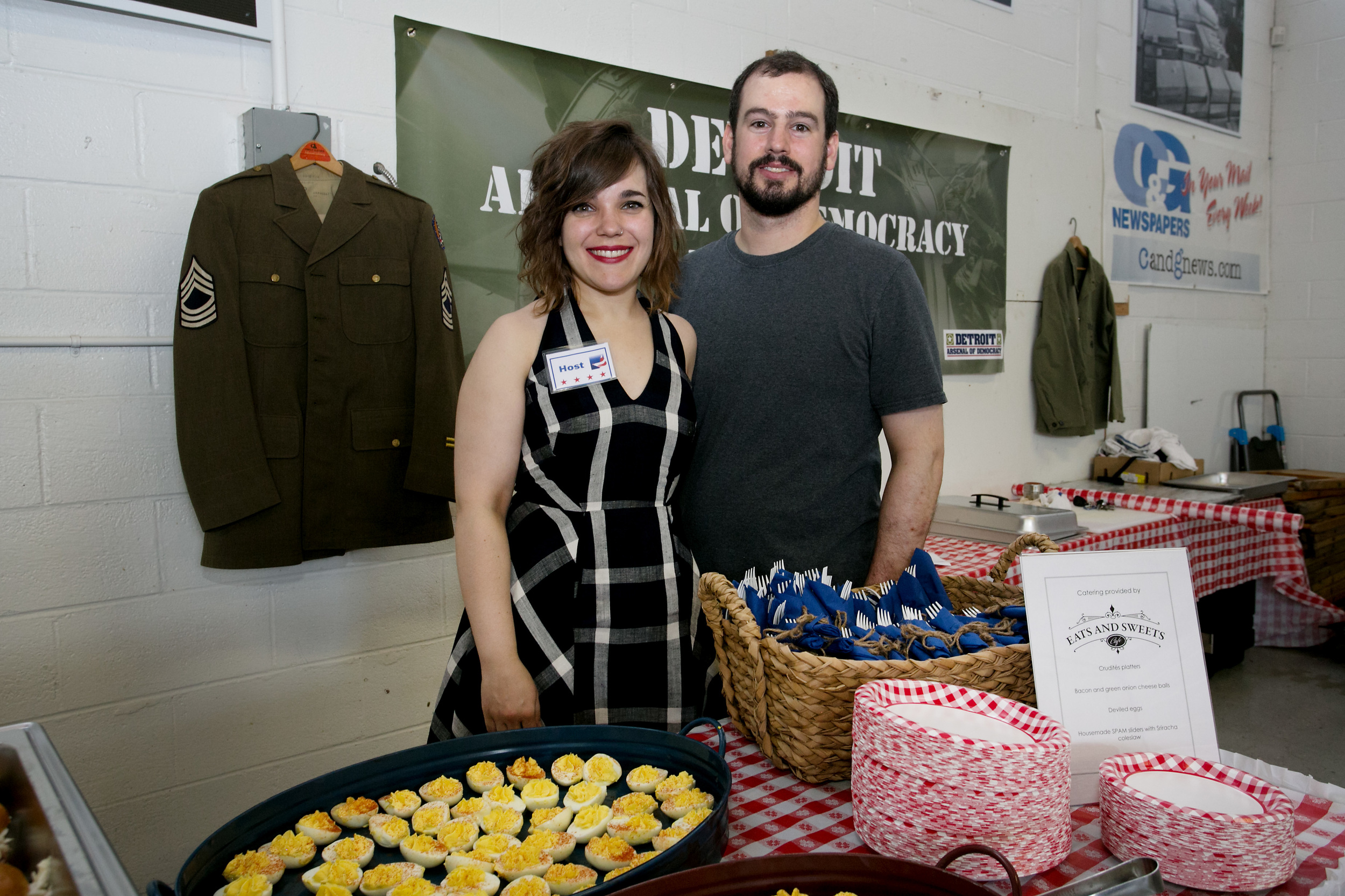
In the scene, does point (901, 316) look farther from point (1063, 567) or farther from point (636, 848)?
point (636, 848)

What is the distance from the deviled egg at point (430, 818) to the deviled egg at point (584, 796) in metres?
0.13

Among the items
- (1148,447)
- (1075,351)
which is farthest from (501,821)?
(1148,447)

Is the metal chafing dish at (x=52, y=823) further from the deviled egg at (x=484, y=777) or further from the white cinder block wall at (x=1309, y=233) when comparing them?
the white cinder block wall at (x=1309, y=233)

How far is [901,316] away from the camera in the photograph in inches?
64.6

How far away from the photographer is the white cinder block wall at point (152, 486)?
175 cm

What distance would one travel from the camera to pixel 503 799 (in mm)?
923

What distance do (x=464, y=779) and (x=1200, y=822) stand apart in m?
0.75

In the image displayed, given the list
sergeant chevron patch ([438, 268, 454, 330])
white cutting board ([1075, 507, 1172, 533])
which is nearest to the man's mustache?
sergeant chevron patch ([438, 268, 454, 330])

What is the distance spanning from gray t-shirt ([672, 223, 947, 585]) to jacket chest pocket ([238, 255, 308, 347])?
3.01 feet

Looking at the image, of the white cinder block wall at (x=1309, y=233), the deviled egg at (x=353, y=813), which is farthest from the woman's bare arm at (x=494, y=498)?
the white cinder block wall at (x=1309, y=233)

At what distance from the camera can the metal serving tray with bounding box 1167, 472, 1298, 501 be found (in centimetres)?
362

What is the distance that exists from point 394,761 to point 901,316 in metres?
1.19

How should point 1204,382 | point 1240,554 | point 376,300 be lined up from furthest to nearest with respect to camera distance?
point 1204,382 < point 1240,554 < point 376,300

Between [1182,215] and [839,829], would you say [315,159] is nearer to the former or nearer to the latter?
[839,829]
